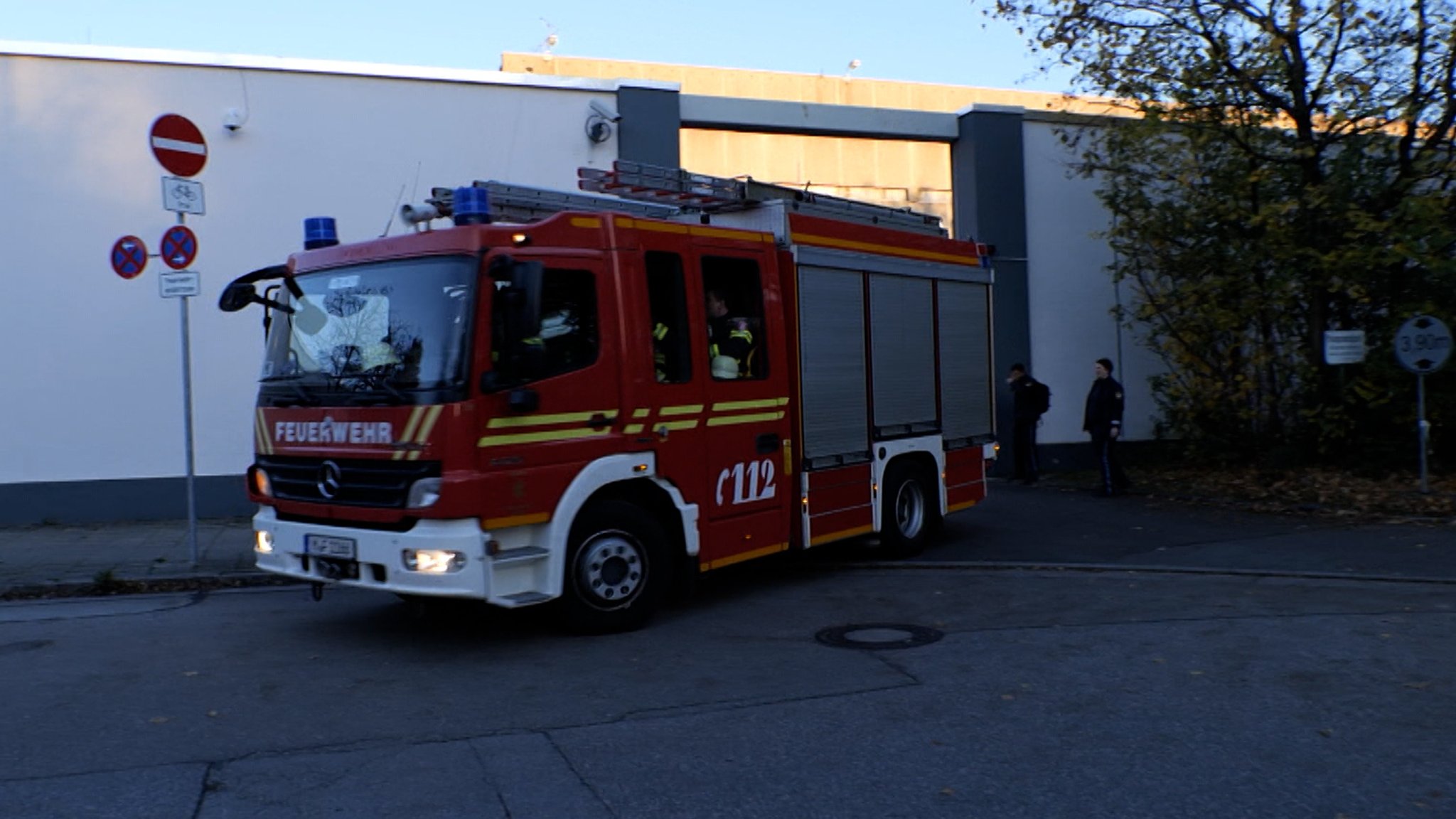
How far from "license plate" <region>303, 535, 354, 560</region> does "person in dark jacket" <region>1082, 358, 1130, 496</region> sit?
1045cm

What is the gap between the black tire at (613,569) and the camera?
7.71 m

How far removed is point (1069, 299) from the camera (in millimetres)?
18375

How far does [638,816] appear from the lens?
15.1 feet

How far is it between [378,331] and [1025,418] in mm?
11271

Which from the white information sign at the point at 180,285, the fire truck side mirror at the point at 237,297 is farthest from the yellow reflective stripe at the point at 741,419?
the white information sign at the point at 180,285

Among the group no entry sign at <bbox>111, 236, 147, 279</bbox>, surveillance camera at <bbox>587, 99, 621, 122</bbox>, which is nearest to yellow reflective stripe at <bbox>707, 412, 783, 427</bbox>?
no entry sign at <bbox>111, 236, 147, 279</bbox>

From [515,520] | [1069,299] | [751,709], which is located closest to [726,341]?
[515,520]

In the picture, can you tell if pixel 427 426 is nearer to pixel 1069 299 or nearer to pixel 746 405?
pixel 746 405

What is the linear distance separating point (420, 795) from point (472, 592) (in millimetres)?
2227

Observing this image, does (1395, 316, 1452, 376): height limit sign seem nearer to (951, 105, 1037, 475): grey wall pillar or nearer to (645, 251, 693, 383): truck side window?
(951, 105, 1037, 475): grey wall pillar

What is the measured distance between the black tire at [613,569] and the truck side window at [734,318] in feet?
4.24

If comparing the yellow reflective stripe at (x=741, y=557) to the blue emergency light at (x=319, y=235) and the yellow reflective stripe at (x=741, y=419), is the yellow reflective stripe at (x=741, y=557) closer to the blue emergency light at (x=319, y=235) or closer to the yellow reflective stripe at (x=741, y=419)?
the yellow reflective stripe at (x=741, y=419)

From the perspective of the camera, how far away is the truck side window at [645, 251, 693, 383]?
26.9ft

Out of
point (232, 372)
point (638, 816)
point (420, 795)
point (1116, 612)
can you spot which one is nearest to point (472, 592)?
point (420, 795)
